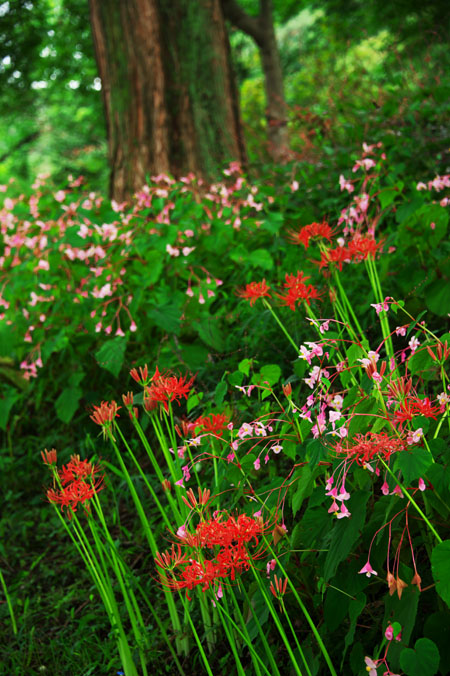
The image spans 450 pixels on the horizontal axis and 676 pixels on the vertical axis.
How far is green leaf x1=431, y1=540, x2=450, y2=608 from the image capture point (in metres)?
1.11

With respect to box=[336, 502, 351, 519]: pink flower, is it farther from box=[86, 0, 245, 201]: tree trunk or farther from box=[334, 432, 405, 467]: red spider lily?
box=[86, 0, 245, 201]: tree trunk

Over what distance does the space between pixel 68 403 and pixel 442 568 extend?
2074mm

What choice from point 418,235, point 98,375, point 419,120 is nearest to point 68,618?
point 98,375

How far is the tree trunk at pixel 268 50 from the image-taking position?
845 cm

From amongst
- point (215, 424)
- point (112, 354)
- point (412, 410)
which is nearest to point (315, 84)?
point (112, 354)

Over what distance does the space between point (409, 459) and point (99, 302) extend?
222cm

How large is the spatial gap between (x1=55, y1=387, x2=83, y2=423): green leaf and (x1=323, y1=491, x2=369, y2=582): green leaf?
1757 mm

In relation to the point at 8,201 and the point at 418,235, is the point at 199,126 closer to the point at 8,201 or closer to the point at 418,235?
the point at 8,201

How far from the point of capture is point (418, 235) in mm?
2498

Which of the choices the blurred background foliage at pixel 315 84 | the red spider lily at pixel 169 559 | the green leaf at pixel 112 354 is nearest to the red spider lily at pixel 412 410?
the red spider lily at pixel 169 559

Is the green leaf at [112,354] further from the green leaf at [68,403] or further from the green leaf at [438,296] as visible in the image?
the green leaf at [438,296]

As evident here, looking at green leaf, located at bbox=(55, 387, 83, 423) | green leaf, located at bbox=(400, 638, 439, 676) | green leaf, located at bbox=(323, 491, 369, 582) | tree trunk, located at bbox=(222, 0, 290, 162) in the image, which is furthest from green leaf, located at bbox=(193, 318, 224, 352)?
tree trunk, located at bbox=(222, 0, 290, 162)

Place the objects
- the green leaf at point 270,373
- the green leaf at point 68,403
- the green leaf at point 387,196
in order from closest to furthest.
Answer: the green leaf at point 270,373 < the green leaf at point 387,196 < the green leaf at point 68,403

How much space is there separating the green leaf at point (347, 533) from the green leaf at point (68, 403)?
1.76m
